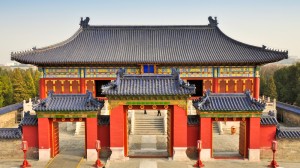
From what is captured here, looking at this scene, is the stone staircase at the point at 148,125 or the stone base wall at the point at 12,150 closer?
the stone base wall at the point at 12,150

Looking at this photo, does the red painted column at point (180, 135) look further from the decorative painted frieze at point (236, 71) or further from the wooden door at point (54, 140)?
the decorative painted frieze at point (236, 71)

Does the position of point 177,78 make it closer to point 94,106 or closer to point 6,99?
point 94,106

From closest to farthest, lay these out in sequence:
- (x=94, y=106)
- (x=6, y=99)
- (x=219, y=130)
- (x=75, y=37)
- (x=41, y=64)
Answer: (x=94, y=106) < (x=219, y=130) < (x=41, y=64) < (x=75, y=37) < (x=6, y=99)

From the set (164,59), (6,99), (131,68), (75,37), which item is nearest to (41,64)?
(75,37)

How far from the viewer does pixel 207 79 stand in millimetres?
28281

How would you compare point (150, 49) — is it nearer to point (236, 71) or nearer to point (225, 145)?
point (236, 71)

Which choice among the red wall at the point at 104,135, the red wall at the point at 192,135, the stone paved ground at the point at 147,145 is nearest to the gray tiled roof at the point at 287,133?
the red wall at the point at 192,135

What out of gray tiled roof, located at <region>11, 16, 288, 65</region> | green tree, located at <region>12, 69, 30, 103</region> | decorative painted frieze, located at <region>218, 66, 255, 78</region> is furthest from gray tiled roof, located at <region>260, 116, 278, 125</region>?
green tree, located at <region>12, 69, 30, 103</region>

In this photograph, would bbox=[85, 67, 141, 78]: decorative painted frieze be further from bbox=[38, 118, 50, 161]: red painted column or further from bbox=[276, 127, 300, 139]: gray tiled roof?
bbox=[276, 127, 300, 139]: gray tiled roof

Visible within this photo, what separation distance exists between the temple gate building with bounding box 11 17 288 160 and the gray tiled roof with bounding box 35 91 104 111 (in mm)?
53

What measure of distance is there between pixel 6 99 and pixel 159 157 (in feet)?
111

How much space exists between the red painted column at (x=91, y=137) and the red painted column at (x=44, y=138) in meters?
2.14

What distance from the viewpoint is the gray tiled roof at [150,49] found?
27047 mm

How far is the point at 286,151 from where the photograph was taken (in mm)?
16469
